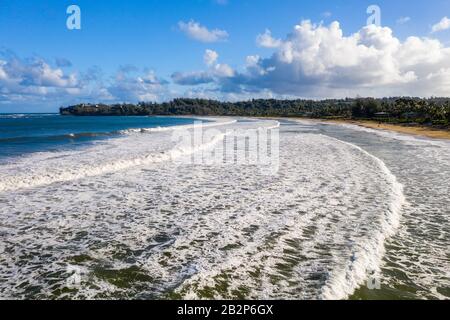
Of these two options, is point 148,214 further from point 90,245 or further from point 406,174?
point 406,174

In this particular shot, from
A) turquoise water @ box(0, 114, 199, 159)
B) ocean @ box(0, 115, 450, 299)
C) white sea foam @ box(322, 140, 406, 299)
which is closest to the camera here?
white sea foam @ box(322, 140, 406, 299)

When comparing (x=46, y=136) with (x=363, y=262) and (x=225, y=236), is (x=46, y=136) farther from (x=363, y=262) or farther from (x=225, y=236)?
(x=363, y=262)

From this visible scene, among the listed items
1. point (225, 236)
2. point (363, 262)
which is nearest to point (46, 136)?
point (225, 236)


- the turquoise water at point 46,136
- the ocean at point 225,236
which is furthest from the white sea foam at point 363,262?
the turquoise water at point 46,136

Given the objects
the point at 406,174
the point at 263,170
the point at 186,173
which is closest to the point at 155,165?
the point at 186,173

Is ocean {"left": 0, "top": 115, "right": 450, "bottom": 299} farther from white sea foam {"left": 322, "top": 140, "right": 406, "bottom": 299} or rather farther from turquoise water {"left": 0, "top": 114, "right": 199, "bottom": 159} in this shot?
turquoise water {"left": 0, "top": 114, "right": 199, "bottom": 159}

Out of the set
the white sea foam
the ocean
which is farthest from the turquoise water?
the white sea foam

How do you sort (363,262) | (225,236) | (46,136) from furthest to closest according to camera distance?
(46,136) → (225,236) → (363,262)
